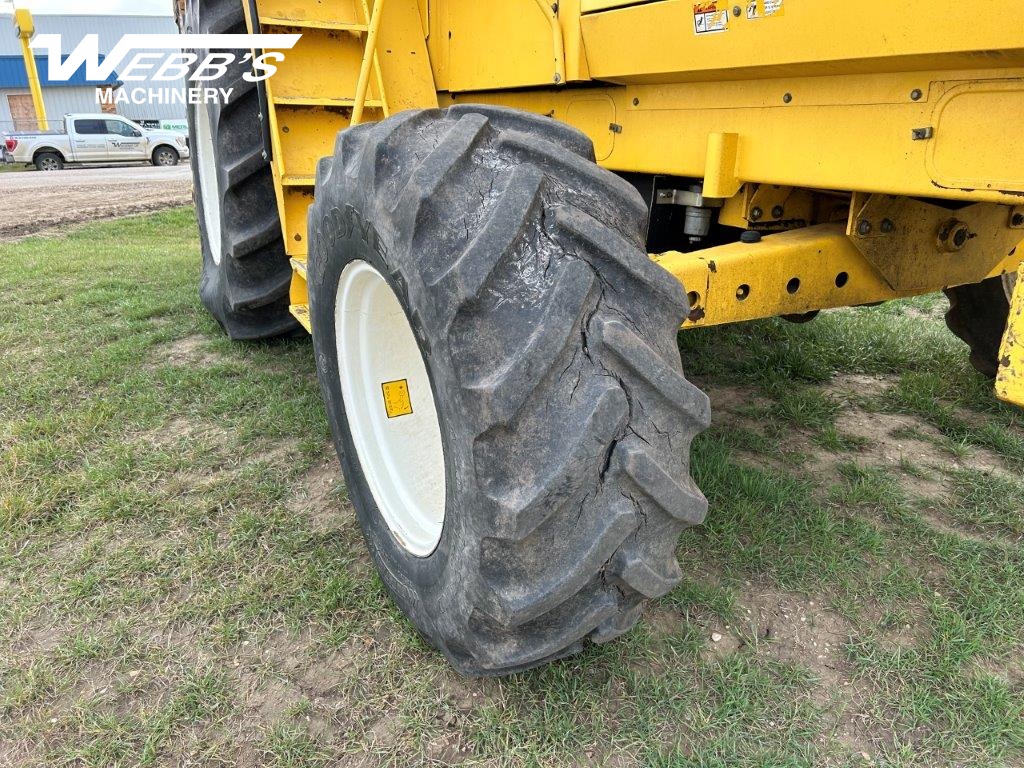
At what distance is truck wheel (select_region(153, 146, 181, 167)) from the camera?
2092 cm

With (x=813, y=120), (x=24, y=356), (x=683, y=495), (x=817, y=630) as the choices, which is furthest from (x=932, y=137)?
(x=24, y=356)

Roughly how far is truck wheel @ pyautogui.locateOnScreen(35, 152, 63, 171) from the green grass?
2006 centimetres

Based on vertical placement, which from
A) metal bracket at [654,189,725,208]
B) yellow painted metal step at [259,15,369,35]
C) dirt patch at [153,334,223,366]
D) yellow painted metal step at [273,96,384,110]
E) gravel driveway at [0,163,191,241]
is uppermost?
yellow painted metal step at [259,15,369,35]

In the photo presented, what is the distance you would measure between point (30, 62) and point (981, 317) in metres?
35.9

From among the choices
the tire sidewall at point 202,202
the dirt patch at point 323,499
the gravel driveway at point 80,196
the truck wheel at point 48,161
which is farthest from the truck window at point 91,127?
the dirt patch at point 323,499

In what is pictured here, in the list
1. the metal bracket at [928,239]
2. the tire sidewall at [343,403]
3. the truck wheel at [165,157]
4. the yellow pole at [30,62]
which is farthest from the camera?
the yellow pole at [30,62]

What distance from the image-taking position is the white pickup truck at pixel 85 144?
20.0 m

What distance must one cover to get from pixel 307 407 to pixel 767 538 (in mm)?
2058

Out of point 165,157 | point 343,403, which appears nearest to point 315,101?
point 343,403

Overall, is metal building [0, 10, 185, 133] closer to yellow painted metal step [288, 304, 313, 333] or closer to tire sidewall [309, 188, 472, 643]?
yellow painted metal step [288, 304, 313, 333]

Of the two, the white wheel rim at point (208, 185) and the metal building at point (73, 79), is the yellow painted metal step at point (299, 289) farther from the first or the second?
the metal building at point (73, 79)

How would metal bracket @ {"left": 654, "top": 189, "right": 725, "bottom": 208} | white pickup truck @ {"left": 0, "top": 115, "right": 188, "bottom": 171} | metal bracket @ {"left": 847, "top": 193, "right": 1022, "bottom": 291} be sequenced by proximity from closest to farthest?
1. metal bracket @ {"left": 847, "top": 193, "right": 1022, "bottom": 291}
2. metal bracket @ {"left": 654, "top": 189, "right": 725, "bottom": 208}
3. white pickup truck @ {"left": 0, "top": 115, "right": 188, "bottom": 171}

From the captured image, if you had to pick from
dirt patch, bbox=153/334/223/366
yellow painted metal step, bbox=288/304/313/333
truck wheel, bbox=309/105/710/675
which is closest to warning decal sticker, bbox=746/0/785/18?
truck wheel, bbox=309/105/710/675

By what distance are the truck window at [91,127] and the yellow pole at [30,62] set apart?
397 inches
